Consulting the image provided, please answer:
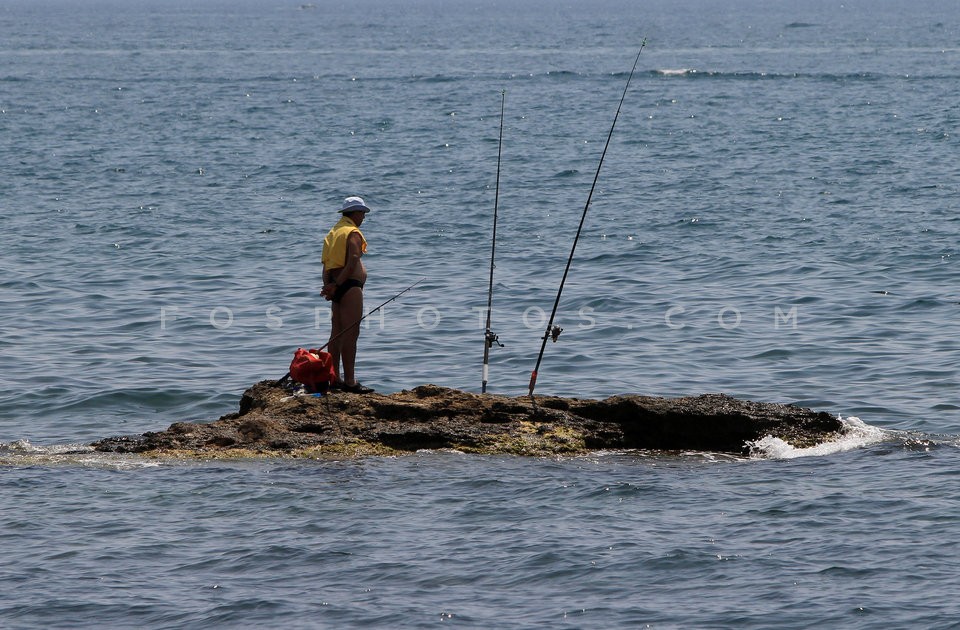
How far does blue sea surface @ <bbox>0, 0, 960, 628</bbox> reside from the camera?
746cm

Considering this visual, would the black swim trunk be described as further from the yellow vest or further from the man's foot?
the man's foot

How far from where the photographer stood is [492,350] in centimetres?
1364

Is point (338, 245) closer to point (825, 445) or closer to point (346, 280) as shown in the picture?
point (346, 280)

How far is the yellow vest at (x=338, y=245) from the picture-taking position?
32.5 feet

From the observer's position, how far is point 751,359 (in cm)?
1316

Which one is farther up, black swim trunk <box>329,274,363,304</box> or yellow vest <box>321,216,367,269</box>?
yellow vest <box>321,216,367,269</box>

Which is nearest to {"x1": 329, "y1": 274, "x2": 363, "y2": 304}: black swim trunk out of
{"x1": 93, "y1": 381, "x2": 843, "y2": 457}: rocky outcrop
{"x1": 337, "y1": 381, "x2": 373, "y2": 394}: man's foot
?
{"x1": 337, "y1": 381, "x2": 373, "y2": 394}: man's foot

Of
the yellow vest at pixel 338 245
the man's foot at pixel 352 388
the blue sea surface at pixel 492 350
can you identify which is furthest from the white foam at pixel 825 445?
the yellow vest at pixel 338 245

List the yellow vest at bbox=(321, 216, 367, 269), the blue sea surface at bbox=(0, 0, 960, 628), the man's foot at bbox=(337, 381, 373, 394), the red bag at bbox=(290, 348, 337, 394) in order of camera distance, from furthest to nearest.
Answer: the man's foot at bbox=(337, 381, 373, 394)
the yellow vest at bbox=(321, 216, 367, 269)
the red bag at bbox=(290, 348, 337, 394)
the blue sea surface at bbox=(0, 0, 960, 628)

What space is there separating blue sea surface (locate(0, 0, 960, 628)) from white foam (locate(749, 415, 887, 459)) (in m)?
0.02

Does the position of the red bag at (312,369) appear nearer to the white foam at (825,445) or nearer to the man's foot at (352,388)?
the man's foot at (352,388)

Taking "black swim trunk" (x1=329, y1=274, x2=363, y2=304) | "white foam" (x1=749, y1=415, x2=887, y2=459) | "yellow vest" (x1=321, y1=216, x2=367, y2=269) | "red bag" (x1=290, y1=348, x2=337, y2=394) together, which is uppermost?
"yellow vest" (x1=321, y1=216, x2=367, y2=269)

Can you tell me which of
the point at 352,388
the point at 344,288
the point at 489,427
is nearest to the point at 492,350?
the point at 352,388

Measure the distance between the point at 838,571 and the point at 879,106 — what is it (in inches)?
1327
